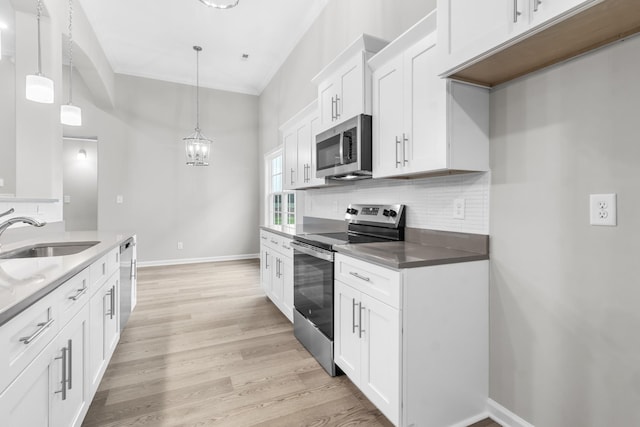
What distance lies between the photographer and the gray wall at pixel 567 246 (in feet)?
3.89

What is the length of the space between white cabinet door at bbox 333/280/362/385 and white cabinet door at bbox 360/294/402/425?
0.06 m

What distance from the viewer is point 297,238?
2557 mm

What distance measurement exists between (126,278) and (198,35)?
11.3 feet

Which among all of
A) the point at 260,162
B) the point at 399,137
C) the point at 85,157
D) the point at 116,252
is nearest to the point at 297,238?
the point at 399,137

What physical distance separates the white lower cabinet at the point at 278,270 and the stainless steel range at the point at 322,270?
189mm

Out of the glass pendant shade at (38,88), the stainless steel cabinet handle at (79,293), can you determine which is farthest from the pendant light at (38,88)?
the stainless steel cabinet handle at (79,293)

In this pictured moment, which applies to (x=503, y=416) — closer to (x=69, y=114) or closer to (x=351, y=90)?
(x=351, y=90)

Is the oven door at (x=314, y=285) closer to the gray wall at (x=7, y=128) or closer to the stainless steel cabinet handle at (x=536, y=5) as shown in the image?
the stainless steel cabinet handle at (x=536, y=5)

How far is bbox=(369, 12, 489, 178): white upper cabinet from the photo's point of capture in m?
1.60

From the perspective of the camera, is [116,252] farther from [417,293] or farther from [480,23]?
[480,23]

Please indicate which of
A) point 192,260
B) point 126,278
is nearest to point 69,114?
point 126,278

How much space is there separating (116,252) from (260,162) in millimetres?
4210

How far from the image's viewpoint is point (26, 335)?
36.7 inches

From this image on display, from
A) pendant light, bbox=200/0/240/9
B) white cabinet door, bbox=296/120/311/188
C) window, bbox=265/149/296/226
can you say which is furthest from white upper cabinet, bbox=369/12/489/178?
window, bbox=265/149/296/226
